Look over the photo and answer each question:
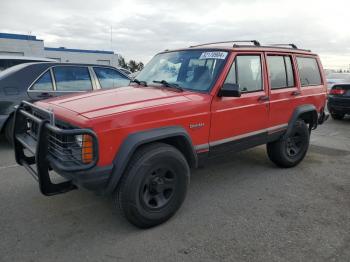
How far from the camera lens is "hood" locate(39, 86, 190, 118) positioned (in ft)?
10.2

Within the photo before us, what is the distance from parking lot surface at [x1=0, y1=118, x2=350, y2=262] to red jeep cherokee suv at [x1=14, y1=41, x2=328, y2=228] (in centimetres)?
34

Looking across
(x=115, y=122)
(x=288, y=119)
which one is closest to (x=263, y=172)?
(x=288, y=119)

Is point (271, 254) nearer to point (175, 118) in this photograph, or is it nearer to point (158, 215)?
point (158, 215)

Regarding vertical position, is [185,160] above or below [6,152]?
above

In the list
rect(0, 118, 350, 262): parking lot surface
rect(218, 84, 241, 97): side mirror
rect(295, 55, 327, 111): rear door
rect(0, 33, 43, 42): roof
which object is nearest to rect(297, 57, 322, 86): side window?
rect(295, 55, 327, 111): rear door

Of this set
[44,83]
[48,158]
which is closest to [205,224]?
[48,158]

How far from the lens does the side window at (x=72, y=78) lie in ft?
21.3

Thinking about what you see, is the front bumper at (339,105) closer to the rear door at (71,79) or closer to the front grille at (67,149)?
the rear door at (71,79)

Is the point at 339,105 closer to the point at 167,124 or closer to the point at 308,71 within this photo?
the point at 308,71

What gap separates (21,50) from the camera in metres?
27.1

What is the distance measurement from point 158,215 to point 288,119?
105 inches

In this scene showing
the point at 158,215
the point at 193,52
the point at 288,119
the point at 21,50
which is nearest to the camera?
the point at 158,215

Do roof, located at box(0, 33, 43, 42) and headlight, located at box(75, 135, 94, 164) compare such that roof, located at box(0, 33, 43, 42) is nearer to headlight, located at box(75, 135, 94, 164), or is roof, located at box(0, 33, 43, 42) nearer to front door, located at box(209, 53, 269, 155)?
front door, located at box(209, 53, 269, 155)

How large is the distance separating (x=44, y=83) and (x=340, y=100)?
26.8 ft
